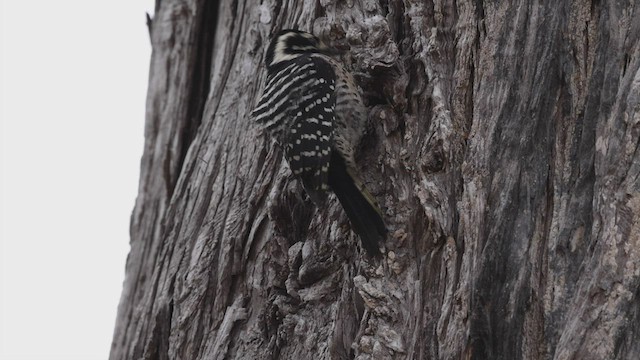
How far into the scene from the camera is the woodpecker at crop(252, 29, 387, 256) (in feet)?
14.0

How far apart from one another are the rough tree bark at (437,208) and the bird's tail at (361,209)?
56mm

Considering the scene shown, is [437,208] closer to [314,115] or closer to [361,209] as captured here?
[361,209]

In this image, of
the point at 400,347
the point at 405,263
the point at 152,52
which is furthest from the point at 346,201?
the point at 152,52

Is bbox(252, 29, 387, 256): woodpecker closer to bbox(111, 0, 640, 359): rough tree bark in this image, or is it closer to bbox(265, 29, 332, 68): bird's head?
bbox(265, 29, 332, 68): bird's head

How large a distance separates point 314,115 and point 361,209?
0.70 meters

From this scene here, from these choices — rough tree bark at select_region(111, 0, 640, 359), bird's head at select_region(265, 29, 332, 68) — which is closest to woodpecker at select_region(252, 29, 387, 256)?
bird's head at select_region(265, 29, 332, 68)

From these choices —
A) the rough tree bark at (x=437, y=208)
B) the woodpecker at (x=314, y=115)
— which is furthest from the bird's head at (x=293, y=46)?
the rough tree bark at (x=437, y=208)

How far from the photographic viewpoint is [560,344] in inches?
127

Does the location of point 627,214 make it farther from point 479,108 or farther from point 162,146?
point 162,146

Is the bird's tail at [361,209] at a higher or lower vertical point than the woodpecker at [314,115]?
lower

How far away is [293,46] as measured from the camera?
15.4 feet

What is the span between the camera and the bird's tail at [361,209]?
3.95m

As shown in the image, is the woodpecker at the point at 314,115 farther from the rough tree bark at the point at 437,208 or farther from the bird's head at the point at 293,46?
the rough tree bark at the point at 437,208

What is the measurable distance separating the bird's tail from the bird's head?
0.71 meters
